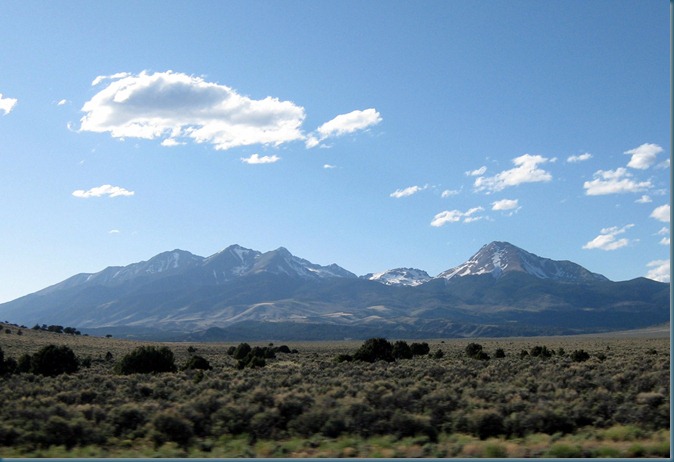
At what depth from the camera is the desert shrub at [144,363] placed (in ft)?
120

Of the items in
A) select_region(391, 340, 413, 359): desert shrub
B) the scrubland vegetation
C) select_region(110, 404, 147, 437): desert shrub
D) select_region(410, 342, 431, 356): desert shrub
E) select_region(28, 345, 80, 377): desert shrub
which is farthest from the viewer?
select_region(410, 342, 431, 356): desert shrub

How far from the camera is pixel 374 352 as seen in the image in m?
46.2

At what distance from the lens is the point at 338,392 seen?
22.4 m

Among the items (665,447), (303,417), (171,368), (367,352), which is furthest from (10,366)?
(665,447)

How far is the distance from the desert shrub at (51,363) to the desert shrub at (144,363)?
8.98 feet

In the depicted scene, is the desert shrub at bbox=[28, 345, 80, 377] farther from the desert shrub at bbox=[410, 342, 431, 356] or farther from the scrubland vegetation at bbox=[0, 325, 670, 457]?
the desert shrub at bbox=[410, 342, 431, 356]

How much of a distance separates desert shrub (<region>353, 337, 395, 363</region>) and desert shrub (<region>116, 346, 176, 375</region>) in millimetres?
13464

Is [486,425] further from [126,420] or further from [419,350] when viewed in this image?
[419,350]

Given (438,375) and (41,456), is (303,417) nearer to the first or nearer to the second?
(41,456)

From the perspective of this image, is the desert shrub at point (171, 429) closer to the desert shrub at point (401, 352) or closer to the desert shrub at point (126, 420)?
the desert shrub at point (126, 420)

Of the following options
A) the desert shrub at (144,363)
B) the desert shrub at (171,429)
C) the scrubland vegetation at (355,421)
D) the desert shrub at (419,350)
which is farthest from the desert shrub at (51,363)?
the desert shrub at (419,350)

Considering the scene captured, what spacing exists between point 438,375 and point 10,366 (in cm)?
2374

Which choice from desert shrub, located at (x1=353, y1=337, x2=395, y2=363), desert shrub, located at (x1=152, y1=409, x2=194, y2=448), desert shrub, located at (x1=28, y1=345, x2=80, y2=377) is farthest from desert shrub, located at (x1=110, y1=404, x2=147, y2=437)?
desert shrub, located at (x1=353, y1=337, x2=395, y2=363)

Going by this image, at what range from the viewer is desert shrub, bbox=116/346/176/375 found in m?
36.7
